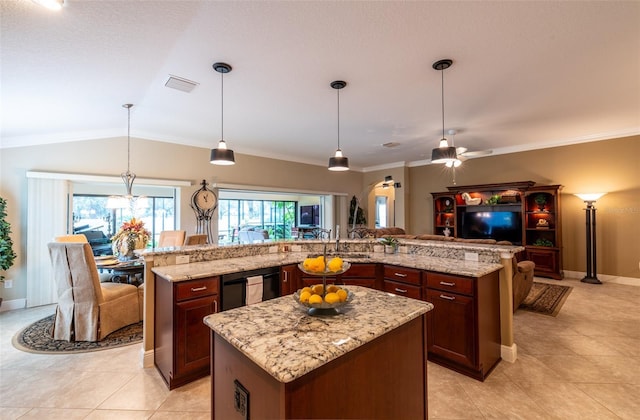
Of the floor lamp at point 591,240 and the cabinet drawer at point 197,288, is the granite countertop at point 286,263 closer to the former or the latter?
the cabinet drawer at point 197,288

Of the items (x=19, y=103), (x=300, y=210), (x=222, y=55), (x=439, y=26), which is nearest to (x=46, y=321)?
(x=19, y=103)

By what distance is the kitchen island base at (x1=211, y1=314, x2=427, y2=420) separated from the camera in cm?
101

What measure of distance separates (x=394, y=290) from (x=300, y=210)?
30.5 ft

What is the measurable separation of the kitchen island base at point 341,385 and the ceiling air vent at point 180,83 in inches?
103

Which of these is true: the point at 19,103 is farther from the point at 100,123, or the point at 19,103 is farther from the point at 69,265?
the point at 69,265

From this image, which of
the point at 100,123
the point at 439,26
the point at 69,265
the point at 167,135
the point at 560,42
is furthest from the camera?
the point at 167,135

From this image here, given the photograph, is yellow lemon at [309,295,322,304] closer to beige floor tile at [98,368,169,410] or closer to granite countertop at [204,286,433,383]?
granite countertop at [204,286,433,383]

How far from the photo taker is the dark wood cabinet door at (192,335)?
2.26 meters

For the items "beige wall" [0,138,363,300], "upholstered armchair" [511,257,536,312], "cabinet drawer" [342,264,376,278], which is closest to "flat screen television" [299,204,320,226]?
"beige wall" [0,138,363,300]

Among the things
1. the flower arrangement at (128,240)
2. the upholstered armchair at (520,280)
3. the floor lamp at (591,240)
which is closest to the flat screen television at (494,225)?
the floor lamp at (591,240)

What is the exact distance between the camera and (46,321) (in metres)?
3.61

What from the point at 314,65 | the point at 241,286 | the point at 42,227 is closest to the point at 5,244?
the point at 42,227

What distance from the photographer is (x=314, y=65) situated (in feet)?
8.62

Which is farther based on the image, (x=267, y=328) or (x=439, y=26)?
(x=439, y=26)
